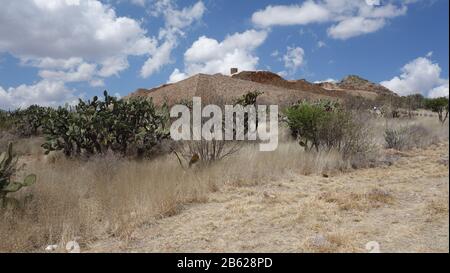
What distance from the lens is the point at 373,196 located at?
6.79 meters

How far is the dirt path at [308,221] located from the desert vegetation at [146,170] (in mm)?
50

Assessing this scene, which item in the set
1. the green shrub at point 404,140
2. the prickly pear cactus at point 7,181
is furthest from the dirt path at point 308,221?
the green shrub at point 404,140

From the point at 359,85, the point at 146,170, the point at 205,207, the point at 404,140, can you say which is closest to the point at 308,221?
the point at 205,207

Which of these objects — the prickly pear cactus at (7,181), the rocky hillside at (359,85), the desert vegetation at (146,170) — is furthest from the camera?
the rocky hillside at (359,85)

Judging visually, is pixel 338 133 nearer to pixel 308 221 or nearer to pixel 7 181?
pixel 308 221

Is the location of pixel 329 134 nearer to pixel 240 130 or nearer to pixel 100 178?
pixel 240 130

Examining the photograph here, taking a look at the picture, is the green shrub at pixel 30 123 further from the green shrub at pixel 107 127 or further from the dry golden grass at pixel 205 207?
the dry golden grass at pixel 205 207

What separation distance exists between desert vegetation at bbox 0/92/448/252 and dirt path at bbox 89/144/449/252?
5 centimetres

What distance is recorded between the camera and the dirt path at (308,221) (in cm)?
475
